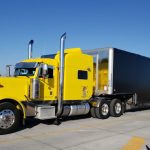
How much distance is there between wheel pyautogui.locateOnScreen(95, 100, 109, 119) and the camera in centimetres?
1489

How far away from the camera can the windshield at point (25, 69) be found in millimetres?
12289

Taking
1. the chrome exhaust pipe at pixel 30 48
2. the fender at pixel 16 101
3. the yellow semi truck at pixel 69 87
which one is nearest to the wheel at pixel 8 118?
the yellow semi truck at pixel 69 87

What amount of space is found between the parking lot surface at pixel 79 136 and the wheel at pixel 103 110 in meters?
1.16

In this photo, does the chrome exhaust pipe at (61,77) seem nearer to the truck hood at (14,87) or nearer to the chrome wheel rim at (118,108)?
the truck hood at (14,87)

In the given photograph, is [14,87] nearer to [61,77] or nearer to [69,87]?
[61,77]

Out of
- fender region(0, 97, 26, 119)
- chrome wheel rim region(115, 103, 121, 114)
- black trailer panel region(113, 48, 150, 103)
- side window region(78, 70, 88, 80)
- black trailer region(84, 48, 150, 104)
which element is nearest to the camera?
fender region(0, 97, 26, 119)

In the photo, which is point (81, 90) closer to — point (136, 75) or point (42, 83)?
point (42, 83)

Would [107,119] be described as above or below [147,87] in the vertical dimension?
below

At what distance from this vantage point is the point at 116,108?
52.9 ft

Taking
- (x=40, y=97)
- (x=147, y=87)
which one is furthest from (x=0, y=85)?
(x=147, y=87)

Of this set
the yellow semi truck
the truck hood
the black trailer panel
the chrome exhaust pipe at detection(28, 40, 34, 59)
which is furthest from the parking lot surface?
the chrome exhaust pipe at detection(28, 40, 34, 59)

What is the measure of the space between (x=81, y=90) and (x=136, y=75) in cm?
456

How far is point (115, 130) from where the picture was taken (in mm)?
11711

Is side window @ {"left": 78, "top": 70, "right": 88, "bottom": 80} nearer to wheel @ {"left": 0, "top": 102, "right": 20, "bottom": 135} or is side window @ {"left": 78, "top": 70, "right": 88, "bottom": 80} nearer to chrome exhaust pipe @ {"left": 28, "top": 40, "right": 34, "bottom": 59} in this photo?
chrome exhaust pipe @ {"left": 28, "top": 40, "right": 34, "bottom": 59}
